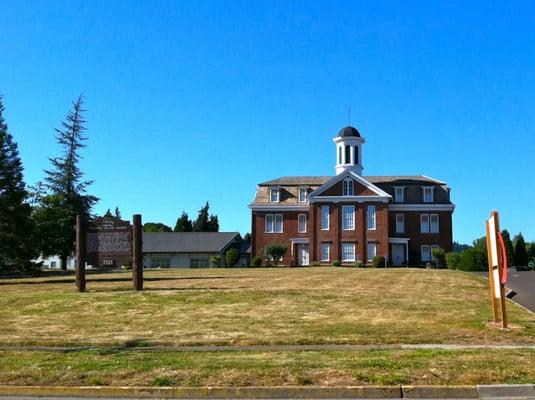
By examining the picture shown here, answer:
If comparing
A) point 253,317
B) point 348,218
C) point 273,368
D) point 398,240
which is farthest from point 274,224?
point 273,368

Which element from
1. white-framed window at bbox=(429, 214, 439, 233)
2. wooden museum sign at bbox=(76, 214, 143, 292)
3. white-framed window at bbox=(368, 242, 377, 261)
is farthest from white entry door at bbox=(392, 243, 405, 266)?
wooden museum sign at bbox=(76, 214, 143, 292)

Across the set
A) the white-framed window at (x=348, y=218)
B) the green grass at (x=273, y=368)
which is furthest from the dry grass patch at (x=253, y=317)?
the white-framed window at (x=348, y=218)

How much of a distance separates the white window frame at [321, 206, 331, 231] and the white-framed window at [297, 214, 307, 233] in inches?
127

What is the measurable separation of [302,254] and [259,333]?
53.7 metres

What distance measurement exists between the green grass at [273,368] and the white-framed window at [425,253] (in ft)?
183

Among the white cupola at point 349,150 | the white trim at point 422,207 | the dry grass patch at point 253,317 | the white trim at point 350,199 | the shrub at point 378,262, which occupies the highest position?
the white cupola at point 349,150

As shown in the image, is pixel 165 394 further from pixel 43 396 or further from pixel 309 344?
pixel 309 344

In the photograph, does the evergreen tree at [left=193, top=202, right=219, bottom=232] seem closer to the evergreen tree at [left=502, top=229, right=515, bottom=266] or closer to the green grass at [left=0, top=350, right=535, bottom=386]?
the evergreen tree at [left=502, top=229, right=515, bottom=266]

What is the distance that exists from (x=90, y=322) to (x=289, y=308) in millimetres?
5321

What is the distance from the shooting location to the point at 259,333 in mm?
13680

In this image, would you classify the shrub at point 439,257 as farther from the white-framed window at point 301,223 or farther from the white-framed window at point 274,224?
the white-framed window at point 274,224

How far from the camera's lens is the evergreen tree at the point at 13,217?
35.7 m

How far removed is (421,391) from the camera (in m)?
8.69

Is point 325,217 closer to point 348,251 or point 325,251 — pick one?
point 325,251
